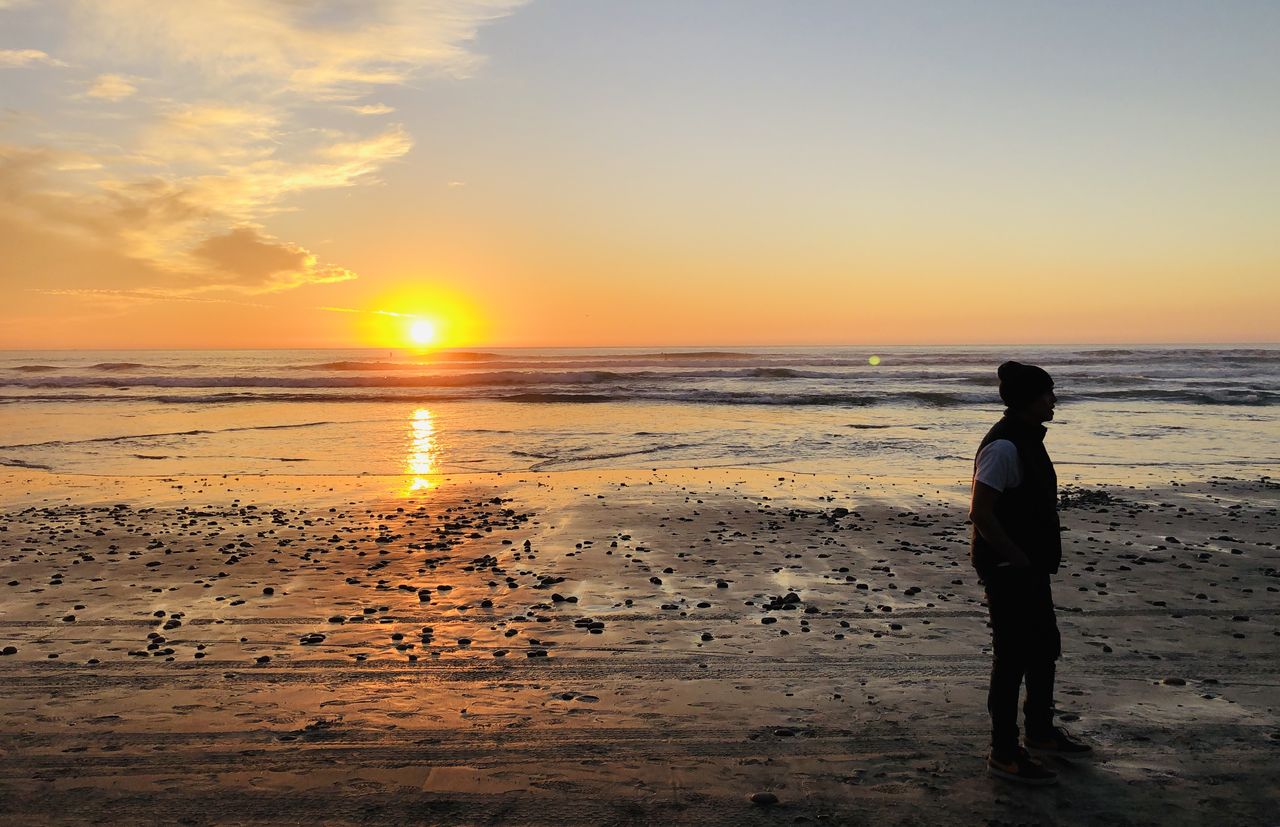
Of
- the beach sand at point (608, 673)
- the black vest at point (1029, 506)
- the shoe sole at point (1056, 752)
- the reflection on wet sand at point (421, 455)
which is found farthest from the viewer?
the reflection on wet sand at point (421, 455)

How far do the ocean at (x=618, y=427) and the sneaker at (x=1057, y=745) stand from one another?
1336 centimetres

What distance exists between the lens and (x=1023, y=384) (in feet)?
16.8

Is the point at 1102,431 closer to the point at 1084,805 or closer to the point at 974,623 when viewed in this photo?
the point at 974,623

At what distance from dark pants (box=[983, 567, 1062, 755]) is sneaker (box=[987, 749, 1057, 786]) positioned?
0.19ft

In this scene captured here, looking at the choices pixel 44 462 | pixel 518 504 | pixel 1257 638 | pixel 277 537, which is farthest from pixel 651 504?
pixel 44 462

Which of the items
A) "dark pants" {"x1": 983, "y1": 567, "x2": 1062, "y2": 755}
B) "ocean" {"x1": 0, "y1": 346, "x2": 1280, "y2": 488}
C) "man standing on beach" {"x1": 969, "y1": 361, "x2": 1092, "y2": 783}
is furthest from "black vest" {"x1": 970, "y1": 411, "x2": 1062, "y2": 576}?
"ocean" {"x1": 0, "y1": 346, "x2": 1280, "y2": 488}

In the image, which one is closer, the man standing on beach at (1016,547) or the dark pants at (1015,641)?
the man standing on beach at (1016,547)

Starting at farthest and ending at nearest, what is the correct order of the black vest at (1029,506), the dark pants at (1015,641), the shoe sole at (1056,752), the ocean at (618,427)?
the ocean at (618,427) → the shoe sole at (1056,752) → the dark pants at (1015,641) → the black vest at (1029,506)

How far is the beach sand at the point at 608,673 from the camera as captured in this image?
4.92 meters

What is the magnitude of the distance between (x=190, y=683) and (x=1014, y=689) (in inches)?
228

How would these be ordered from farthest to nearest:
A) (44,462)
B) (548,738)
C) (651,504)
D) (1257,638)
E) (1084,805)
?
(44,462)
(651,504)
(1257,638)
(548,738)
(1084,805)

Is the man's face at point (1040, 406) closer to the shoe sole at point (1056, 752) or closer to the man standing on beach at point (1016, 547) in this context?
the man standing on beach at point (1016, 547)

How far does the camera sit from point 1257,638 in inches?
297

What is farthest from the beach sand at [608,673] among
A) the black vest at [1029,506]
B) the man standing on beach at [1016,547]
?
the black vest at [1029,506]
